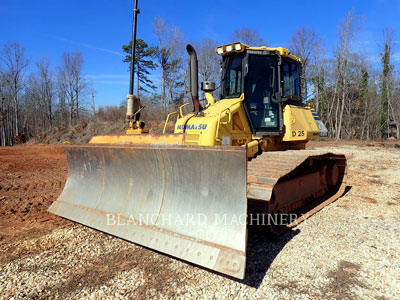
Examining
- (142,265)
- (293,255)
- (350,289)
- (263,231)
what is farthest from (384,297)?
(142,265)

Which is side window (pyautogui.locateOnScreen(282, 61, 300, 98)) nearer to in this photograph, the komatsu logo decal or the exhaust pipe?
the exhaust pipe

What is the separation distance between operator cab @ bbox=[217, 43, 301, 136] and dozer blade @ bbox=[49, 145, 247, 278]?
6.50 feet

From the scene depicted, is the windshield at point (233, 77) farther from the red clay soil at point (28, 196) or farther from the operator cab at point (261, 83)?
the red clay soil at point (28, 196)

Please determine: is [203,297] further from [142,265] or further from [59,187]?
[59,187]

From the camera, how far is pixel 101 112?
1141 inches

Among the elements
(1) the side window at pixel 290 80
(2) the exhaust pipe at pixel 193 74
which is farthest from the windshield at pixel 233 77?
(1) the side window at pixel 290 80

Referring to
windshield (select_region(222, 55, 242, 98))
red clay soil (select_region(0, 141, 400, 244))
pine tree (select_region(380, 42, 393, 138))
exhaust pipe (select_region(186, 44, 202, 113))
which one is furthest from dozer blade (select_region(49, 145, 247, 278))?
pine tree (select_region(380, 42, 393, 138))

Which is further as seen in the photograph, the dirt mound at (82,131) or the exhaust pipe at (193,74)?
the dirt mound at (82,131)

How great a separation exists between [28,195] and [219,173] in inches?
190

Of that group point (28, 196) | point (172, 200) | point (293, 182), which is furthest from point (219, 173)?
point (28, 196)

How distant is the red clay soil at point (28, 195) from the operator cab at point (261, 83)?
11.4 ft

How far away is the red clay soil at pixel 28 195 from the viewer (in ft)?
13.7

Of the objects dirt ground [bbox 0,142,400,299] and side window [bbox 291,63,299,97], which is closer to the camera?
dirt ground [bbox 0,142,400,299]

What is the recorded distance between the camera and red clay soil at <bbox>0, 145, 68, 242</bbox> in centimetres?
417
